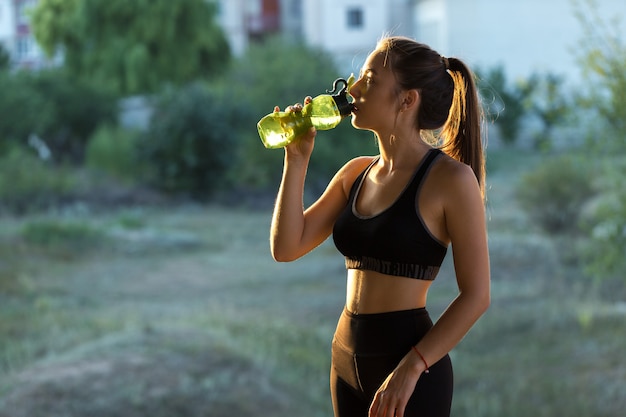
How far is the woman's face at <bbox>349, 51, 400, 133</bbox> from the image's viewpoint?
1359 mm

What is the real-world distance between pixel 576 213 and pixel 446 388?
6.20 meters

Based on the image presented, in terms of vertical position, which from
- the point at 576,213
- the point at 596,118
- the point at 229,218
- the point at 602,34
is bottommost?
the point at 229,218

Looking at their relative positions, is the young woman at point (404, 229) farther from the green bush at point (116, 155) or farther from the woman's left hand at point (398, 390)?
the green bush at point (116, 155)

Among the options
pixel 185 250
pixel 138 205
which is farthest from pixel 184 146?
pixel 185 250

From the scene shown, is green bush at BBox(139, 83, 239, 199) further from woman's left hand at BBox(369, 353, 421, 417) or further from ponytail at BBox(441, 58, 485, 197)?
woman's left hand at BBox(369, 353, 421, 417)

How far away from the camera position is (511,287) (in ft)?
20.7

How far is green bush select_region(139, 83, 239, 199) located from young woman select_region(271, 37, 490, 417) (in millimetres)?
9244

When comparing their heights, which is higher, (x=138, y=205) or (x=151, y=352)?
(x=151, y=352)

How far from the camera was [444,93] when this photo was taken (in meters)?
1.37

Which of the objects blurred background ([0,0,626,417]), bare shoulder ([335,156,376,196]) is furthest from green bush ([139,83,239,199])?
bare shoulder ([335,156,376,196])

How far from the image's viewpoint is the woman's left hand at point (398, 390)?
1.28 metres

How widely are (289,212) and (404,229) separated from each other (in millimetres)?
201

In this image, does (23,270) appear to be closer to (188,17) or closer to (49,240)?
(49,240)

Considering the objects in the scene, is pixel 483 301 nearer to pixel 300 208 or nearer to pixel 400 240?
pixel 400 240
